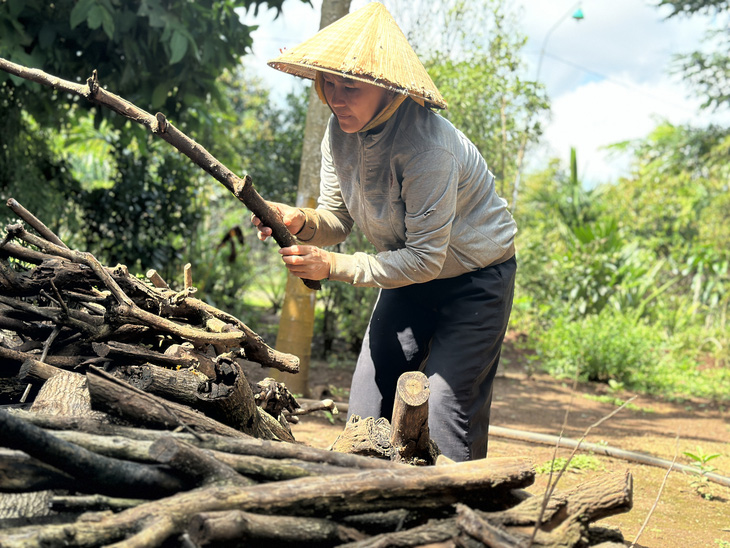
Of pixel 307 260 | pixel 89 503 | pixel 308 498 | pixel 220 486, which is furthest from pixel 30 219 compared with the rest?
pixel 308 498

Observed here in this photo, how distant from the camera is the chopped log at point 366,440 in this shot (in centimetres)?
225

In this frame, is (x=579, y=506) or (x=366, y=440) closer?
(x=579, y=506)

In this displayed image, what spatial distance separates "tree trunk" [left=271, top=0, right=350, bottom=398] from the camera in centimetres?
508

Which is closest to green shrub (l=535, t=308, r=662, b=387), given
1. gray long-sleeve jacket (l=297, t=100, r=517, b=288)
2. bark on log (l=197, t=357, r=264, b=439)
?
gray long-sleeve jacket (l=297, t=100, r=517, b=288)

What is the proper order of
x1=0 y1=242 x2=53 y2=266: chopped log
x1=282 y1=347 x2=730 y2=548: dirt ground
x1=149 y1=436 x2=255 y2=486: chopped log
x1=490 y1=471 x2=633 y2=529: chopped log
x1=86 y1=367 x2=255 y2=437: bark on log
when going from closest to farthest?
1. x1=149 y1=436 x2=255 y2=486: chopped log
2. x1=490 y1=471 x2=633 y2=529: chopped log
3. x1=86 y1=367 x2=255 y2=437: bark on log
4. x1=0 y1=242 x2=53 y2=266: chopped log
5. x1=282 y1=347 x2=730 y2=548: dirt ground

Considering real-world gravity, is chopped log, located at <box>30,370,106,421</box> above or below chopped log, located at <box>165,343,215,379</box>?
below

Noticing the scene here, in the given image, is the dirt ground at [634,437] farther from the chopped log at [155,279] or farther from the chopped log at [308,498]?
the chopped log at [155,279]

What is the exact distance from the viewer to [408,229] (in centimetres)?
240

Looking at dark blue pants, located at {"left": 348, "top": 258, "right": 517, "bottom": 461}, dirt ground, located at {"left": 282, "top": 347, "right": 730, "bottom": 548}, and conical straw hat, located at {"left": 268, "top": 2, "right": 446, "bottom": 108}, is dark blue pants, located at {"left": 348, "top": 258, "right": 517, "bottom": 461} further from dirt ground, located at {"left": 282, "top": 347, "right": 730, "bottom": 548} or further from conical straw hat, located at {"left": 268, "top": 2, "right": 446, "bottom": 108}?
conical straw hat, located at {"left": 268, "top": 2, "right": 446, "bottom": 108}

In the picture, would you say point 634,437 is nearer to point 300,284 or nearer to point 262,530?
point 300,284

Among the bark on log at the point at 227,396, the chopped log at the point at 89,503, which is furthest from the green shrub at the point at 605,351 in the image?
the chopped log at the point at 89,503

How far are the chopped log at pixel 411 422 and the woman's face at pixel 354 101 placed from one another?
36.1 inches

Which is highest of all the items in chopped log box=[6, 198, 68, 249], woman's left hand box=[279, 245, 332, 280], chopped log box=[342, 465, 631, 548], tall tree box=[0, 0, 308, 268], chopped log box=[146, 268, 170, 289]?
tall tree box=[0, 0, 308, 268]

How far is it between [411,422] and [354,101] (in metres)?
1.12
